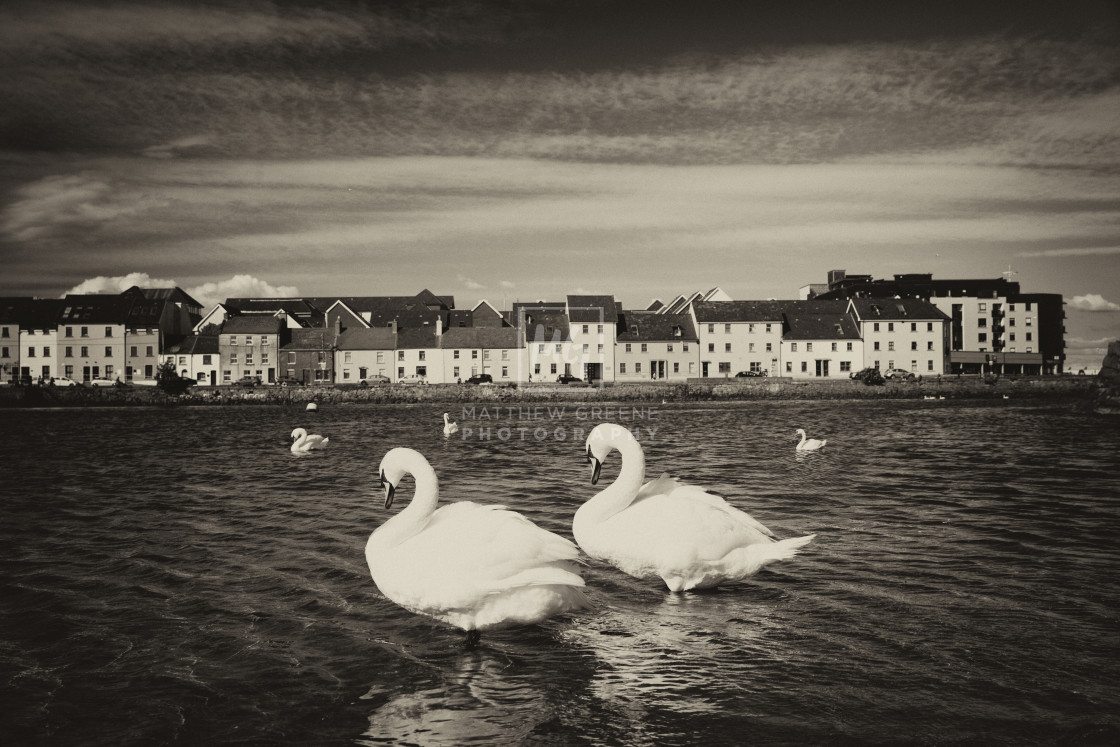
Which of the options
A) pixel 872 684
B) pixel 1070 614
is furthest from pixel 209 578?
pixel 1070 614

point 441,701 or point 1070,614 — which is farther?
point 1070,614

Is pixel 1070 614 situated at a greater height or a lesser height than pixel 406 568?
lesser

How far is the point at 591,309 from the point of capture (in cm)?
8631

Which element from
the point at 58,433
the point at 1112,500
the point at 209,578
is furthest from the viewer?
the point at 58,433

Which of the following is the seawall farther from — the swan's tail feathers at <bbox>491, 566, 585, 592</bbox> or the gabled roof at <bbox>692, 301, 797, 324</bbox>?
the swan's tail feathers at <bbox>491, 566, 585, 592</bbox>

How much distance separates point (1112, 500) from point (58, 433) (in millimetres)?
40215

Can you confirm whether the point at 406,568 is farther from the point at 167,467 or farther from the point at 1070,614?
the point at 167,467

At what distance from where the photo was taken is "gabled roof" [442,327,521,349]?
83.9 meters

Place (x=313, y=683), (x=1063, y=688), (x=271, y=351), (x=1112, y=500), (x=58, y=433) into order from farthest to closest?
(x=271, y=351) → (x=58, y=433) → (x=1112, y=500) → (x=313, y=683) → (x=1063, y=688)

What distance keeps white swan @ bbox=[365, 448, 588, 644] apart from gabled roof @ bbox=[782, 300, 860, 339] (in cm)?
8411

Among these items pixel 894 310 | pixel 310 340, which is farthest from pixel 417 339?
pixel 894 310

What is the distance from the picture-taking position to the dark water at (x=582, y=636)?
205 inches

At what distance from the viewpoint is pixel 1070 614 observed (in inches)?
279

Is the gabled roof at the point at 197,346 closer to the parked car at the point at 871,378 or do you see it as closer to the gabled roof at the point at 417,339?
the gabled roof at the point at 417,339
